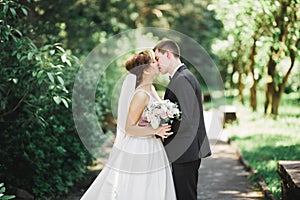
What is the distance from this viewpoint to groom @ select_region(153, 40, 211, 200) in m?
5.59

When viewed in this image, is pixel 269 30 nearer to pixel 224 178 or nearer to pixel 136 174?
pixel 224 178

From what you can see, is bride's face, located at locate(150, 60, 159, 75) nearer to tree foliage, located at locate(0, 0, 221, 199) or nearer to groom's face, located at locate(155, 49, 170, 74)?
groom's face, located at locate(155, 49, 170, 74)

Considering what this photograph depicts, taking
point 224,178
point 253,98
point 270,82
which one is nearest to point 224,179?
point 224,178

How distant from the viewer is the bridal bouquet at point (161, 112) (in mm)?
5398

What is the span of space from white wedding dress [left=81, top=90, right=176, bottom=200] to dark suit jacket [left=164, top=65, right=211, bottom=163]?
0.19 metres

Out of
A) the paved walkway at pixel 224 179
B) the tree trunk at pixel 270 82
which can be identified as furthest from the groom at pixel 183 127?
the tree trunk at pixel 270 82

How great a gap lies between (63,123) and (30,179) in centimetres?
111

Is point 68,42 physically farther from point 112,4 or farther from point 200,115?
point 200,115

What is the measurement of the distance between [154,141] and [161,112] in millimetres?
561

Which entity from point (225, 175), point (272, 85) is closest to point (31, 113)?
point (225, 175)

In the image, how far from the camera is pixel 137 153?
5.80 meters

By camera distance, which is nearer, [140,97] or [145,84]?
[140,97]

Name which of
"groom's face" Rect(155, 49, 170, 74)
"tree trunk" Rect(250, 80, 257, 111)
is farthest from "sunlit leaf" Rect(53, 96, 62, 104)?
"tree trunk" Rect(250, 80, 257, 111)

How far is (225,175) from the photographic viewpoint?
9.34 m
